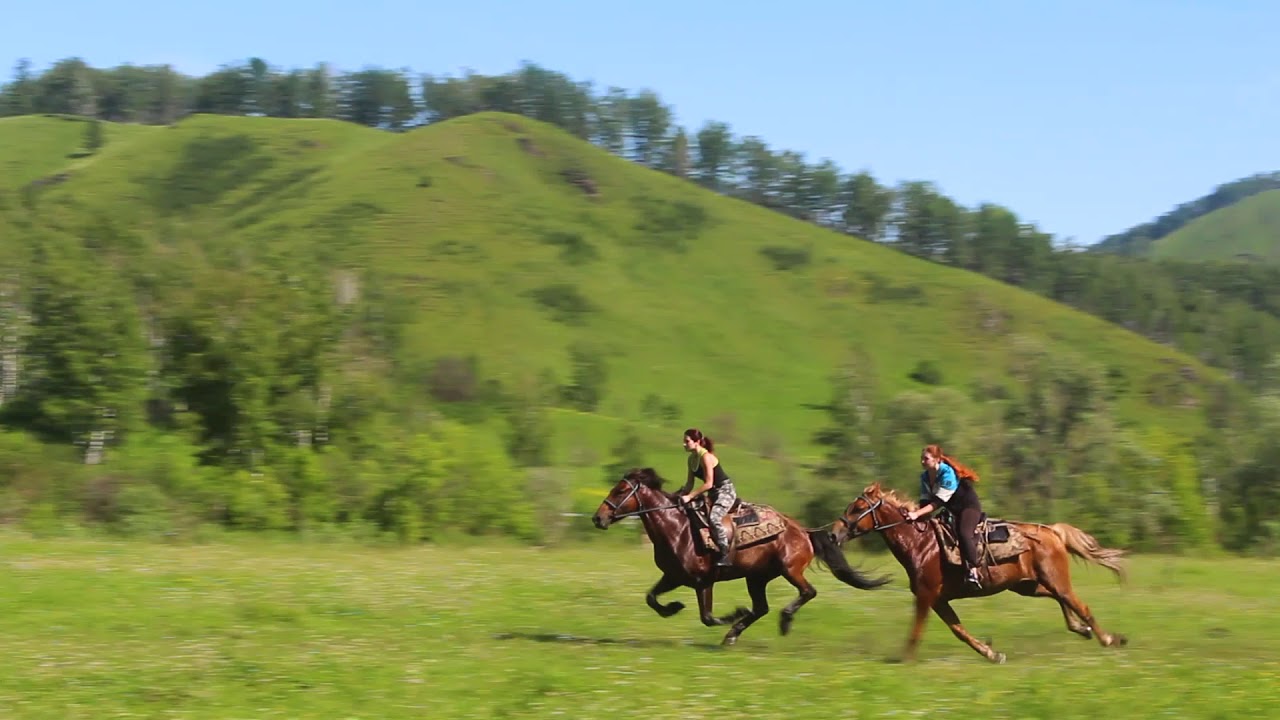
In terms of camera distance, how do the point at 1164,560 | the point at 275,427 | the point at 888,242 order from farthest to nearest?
the point at 888,242, the point at 275,427, the point at 1164,560

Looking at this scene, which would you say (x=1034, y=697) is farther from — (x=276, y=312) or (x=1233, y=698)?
(x=276, y=312)

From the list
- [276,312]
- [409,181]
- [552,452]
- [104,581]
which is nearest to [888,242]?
[409,181]

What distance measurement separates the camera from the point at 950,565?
707 inches

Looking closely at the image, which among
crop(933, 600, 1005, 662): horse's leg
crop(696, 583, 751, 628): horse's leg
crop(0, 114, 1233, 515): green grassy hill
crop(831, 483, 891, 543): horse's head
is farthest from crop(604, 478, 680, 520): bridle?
crop(0, 114, 1233, 515): green grassy hill

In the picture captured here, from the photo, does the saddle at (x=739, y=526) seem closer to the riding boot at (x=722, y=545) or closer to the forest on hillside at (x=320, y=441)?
the riding boot at (x=722, y=545)

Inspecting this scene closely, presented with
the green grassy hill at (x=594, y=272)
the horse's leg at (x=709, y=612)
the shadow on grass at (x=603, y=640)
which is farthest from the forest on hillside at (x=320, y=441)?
the green grassy hill at (x=594, y=272)

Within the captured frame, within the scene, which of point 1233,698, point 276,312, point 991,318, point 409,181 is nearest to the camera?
point 1233,698

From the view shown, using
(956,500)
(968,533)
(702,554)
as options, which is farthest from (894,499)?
(702,554)

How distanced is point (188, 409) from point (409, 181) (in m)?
114

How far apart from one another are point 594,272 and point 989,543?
13277cm

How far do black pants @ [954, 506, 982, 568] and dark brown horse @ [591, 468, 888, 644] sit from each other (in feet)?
5.57

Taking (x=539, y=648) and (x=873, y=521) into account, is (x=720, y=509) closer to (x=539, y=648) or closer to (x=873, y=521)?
(x=873, y=521)

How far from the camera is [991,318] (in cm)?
15525

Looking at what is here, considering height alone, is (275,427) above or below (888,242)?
below
